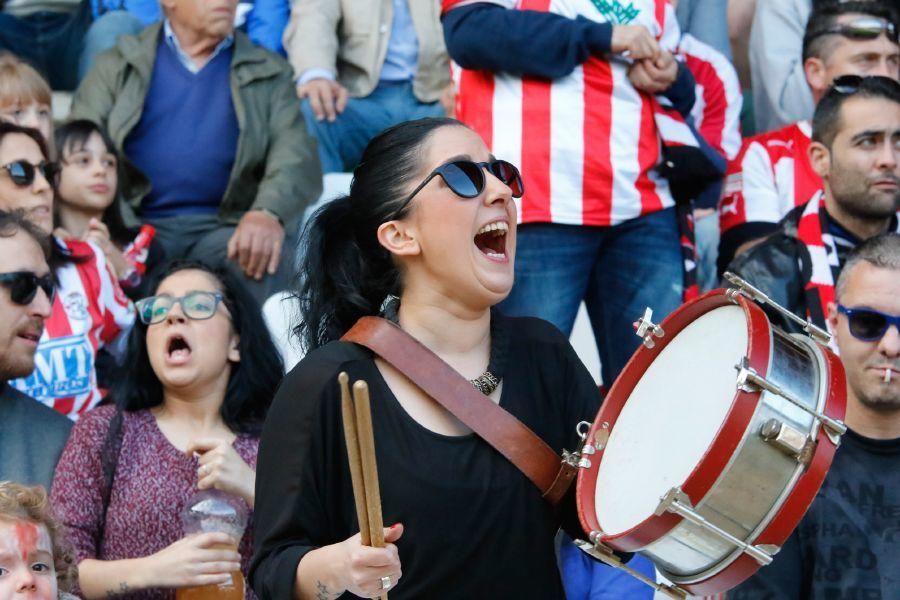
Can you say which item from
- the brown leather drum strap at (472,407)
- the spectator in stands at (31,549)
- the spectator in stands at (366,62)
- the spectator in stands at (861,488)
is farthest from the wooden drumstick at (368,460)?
the spectator in stands at (366,62)

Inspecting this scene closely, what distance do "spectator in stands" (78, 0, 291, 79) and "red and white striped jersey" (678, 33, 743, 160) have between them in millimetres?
1962

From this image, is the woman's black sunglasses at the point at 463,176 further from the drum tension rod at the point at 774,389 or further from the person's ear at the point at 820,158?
the person's ear at the point at 820,158

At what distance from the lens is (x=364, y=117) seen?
20.7ft

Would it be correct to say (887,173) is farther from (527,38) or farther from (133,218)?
(133,218)

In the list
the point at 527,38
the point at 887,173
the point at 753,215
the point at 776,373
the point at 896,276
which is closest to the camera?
the point at 776,373

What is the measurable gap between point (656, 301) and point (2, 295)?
1.97 meters

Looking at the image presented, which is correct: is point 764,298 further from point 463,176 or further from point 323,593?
point 323,593

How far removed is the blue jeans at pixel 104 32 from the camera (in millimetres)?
6574

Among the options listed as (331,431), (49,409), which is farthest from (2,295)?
(331,431)

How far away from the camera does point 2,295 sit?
14.6 feet

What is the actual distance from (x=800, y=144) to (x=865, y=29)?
0.53 metres

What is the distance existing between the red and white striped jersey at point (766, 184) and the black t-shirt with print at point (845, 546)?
2037 mm

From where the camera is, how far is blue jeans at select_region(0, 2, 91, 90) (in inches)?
258

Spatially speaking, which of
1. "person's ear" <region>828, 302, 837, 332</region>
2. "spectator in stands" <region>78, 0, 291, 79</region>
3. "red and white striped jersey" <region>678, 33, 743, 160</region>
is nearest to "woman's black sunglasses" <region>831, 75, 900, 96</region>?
"red and white striped jersey" <region>678, 33, 743, 160</region>
